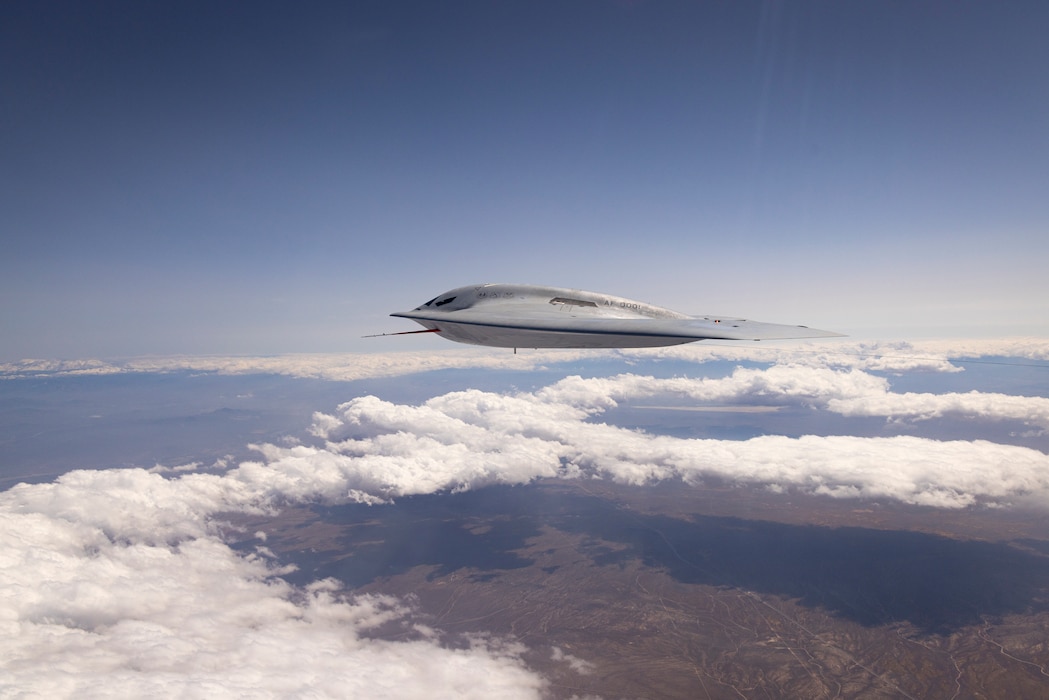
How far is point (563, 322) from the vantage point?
14133 millimetres

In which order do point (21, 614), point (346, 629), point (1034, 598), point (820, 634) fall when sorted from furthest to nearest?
point (346, 629), point (1034, 598), point (820, 634), point (21, 614)

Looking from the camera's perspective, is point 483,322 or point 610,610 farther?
point 610,610

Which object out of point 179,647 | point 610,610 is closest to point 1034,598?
point 610,610

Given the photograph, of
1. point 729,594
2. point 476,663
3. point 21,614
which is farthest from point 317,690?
point 729,594

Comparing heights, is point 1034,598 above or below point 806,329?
below

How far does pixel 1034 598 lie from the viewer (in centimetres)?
17375

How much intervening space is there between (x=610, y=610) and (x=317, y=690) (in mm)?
114628

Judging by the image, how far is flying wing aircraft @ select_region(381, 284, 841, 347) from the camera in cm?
1229

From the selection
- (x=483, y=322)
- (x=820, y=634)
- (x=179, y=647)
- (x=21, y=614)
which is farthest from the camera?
(x=820, y=634)

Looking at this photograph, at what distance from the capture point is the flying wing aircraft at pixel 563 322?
12.3 metres

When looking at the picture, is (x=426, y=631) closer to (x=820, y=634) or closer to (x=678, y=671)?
(x=678, y=671)

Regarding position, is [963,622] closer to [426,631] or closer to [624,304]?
[426,631]

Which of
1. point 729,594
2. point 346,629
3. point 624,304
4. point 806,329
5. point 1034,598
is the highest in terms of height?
point 624,304

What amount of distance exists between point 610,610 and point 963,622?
129m
